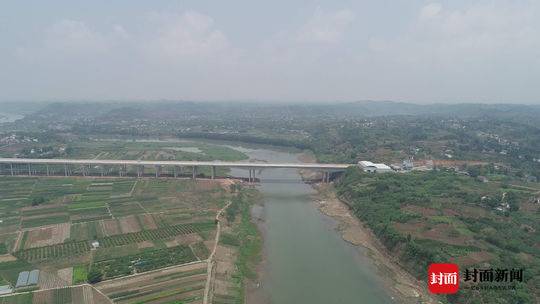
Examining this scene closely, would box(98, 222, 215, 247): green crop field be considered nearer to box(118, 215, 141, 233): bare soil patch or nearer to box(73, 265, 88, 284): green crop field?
box(118, 215, 141, 233): bare soil patch

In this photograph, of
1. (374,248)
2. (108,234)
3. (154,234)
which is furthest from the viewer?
(154,234)

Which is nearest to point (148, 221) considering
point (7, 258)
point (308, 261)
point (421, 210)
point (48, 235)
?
point (48, 235)

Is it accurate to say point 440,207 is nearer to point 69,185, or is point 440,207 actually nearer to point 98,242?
point 98,242

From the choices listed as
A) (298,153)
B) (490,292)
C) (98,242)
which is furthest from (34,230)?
(298,153)

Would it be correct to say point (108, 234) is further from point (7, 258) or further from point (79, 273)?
point (7, 258)

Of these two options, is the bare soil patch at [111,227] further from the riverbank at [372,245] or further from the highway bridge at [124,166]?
the riverbank at [372,245]

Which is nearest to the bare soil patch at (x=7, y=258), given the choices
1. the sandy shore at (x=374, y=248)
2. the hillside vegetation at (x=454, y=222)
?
the sandy shore at (x=374, y=248)
